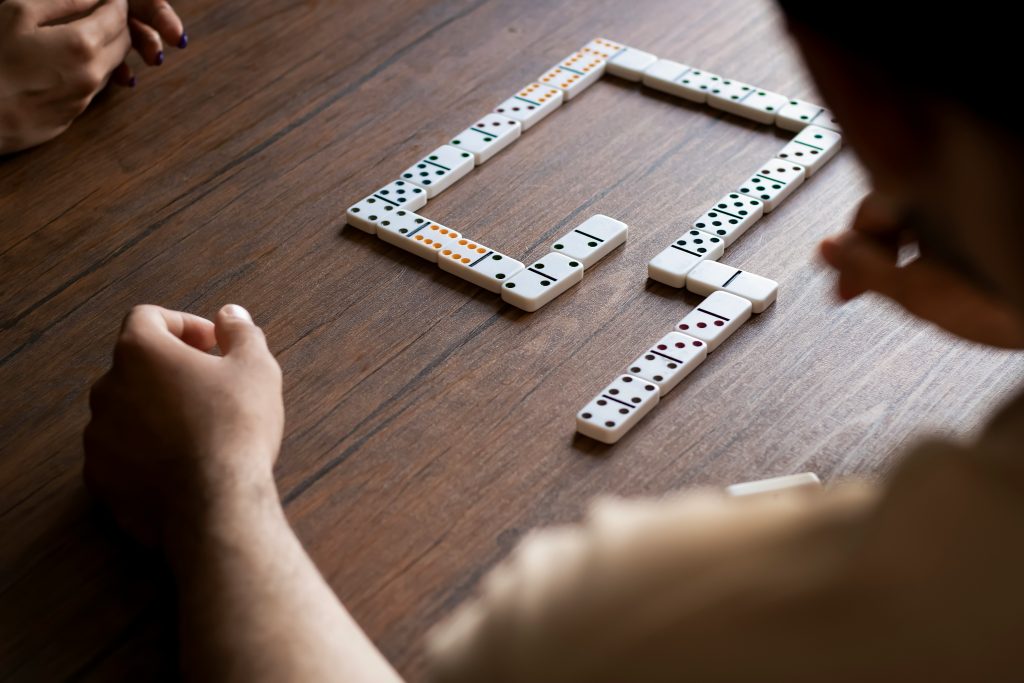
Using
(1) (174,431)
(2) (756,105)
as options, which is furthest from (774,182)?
(1) (174,431)

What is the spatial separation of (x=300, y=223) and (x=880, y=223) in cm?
83

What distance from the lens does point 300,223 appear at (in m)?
1.58

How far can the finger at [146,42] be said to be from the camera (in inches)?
73.2

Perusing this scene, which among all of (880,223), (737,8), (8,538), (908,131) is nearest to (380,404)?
(8,538)

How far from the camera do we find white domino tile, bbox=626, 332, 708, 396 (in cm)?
128

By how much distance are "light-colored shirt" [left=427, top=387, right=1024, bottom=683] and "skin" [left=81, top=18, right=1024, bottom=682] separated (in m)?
0.12

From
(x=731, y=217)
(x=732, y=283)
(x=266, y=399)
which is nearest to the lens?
(x=266, y=399)

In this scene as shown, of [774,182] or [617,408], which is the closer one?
[617,408]

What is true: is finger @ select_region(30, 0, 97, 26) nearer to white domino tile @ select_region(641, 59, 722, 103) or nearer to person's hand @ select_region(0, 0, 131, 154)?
person's hand @ select_region(0, 0, 131, 154)

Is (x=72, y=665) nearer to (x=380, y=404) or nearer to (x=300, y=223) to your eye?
(x=380, y=404)

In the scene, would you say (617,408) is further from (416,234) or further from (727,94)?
(727,94)

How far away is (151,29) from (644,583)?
5.15 ft

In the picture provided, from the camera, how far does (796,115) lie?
171 centimetres

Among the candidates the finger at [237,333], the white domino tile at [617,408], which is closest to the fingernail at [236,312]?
the finger at [237,333]
